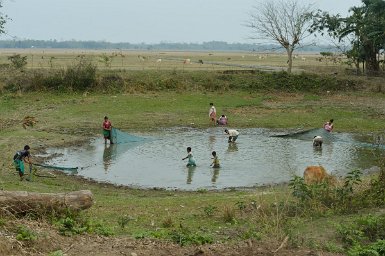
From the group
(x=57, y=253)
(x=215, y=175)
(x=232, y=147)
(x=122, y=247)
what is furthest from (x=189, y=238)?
(x=232, y=147)

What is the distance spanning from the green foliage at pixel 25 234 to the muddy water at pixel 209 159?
8744 millimetres

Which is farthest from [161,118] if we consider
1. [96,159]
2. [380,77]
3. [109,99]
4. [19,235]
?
[19,235]

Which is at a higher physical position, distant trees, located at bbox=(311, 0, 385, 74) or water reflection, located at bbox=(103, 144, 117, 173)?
distant trees, located at bbox=(311, 0, 385, 74)

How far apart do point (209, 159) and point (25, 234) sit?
516 inches

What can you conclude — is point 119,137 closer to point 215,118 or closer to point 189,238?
point 215,118

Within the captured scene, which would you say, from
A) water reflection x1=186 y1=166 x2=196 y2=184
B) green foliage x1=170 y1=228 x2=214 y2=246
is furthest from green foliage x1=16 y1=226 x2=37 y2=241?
water reflection x1=186 y1=166 x2=196 y2=184

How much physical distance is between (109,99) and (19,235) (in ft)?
88.1

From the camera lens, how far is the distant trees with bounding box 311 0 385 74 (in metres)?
40.8

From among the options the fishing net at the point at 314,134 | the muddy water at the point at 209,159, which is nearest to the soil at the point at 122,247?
the muddy water at the point at 209,159

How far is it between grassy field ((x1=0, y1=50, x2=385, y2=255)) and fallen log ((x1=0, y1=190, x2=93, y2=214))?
221mm

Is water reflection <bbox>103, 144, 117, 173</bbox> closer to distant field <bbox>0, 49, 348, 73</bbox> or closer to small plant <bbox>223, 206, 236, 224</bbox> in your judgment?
small plant <bbox>223, 206, 236, 224</bbox>

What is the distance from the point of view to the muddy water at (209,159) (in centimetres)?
1798

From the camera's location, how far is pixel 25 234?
8.23 m

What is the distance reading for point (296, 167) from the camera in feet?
64.0
